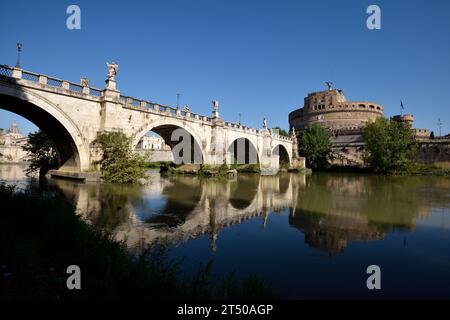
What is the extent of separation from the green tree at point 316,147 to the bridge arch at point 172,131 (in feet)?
104

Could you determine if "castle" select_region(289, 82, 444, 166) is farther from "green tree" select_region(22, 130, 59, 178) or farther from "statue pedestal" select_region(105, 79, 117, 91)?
"green tree" select_region(22, 130, 59, 178)

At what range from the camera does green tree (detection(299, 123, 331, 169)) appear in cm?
5666

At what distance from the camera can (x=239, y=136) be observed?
40406mm

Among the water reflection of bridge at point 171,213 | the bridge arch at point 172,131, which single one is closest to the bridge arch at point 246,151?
the bridge arch at point 172,131

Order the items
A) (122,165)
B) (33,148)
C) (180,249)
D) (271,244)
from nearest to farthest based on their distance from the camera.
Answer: (180,249), (271,244), (122,165), (33,148)

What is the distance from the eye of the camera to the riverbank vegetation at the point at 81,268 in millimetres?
3305

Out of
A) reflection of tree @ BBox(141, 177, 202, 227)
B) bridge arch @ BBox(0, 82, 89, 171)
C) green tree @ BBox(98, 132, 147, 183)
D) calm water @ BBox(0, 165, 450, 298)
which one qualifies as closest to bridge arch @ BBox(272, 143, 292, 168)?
green tree @ BBox(98, 132, 147, 183)

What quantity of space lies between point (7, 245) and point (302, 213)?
1012cm

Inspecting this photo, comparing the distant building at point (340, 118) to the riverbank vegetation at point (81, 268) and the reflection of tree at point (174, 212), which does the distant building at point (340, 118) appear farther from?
the riverbank vegetation at point (81, 268)

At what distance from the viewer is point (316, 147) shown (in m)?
56.6

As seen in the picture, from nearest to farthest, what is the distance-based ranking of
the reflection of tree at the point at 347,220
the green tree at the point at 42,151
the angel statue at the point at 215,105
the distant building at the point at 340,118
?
1. the reflection of tree at the point at 347,220
2. the green tree at the point at 42,151
3. the angel statue at the point at 215,105
4. the distant building at the point at 340,118

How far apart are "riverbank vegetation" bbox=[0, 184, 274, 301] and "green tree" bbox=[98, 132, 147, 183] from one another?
12.9m
